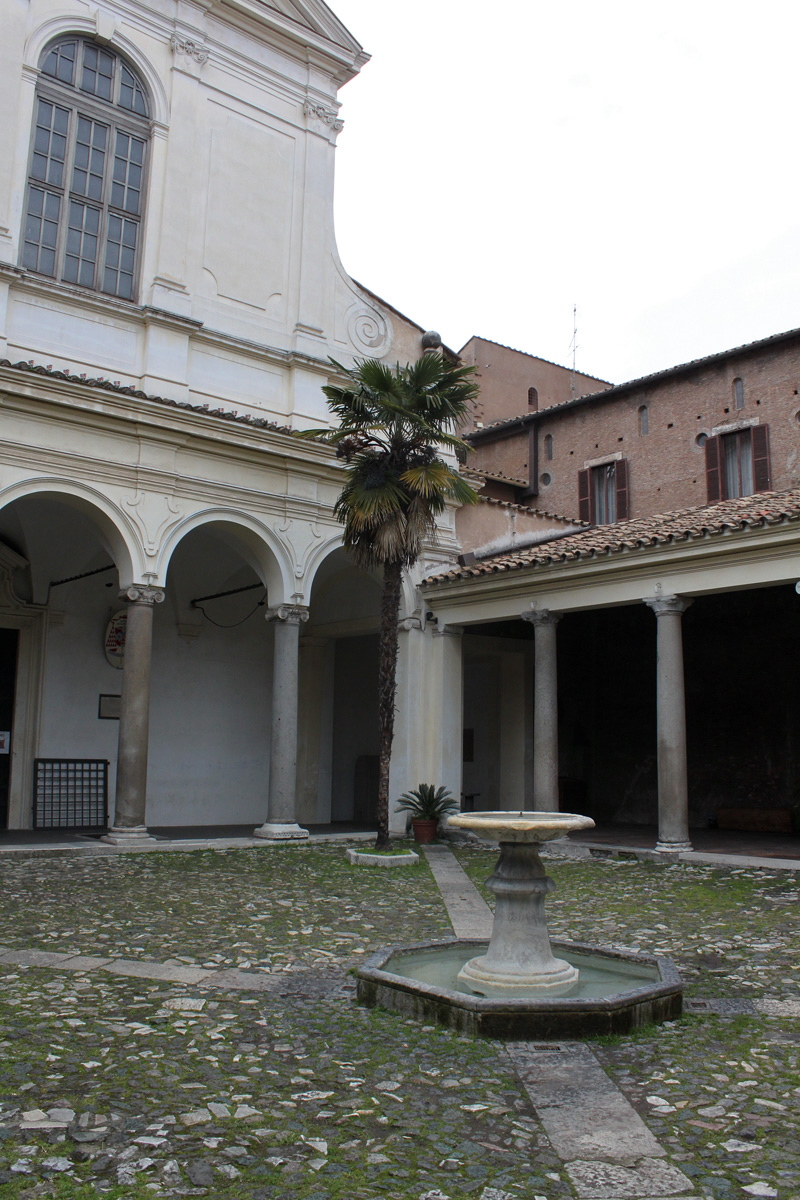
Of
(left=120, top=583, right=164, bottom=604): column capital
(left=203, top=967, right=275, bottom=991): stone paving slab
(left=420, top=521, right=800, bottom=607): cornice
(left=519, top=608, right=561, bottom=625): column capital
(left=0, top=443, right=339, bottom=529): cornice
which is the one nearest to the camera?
(left=203, top=967, right=275, bottom=991): stone paving slab

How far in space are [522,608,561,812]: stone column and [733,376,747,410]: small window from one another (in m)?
7.26

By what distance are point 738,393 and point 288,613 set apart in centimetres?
1030

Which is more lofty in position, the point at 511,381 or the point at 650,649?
the point at 511,381

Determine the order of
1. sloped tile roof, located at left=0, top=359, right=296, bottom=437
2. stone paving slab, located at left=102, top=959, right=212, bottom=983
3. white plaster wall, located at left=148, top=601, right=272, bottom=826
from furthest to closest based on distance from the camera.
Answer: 1. white plaster wall, located at left=148, top=601, right=272, bottom=826
2. sloped tile roof, located at left=0, top=359, right=296, bottom=437
3. stone paving slab, located at left=102, top=959, right=212, bottom=983

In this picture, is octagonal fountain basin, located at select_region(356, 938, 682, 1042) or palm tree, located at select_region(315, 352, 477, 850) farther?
palm tree, located at select_region(315, 352, 477, 850)

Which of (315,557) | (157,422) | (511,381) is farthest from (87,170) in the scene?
(511,381)

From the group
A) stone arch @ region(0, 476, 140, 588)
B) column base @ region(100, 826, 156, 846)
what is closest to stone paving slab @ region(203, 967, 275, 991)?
column base @ region(100, 826, 156, 846)

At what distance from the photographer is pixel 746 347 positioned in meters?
18.7

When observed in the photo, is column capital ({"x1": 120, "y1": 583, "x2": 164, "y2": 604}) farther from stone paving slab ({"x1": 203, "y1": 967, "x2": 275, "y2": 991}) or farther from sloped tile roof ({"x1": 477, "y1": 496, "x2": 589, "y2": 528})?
stone paving slab ({"x1": 203, "y1": 967, "x2": 275, "y2": 991})

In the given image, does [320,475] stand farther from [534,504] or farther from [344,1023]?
[344,1023]

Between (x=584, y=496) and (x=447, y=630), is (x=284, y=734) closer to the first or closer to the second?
(x=447, y=630)

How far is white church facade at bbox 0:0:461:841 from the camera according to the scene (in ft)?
42.8

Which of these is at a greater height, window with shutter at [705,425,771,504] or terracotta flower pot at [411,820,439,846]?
window with shutter at [705,425,771,504]

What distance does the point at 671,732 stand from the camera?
41.6 feet
